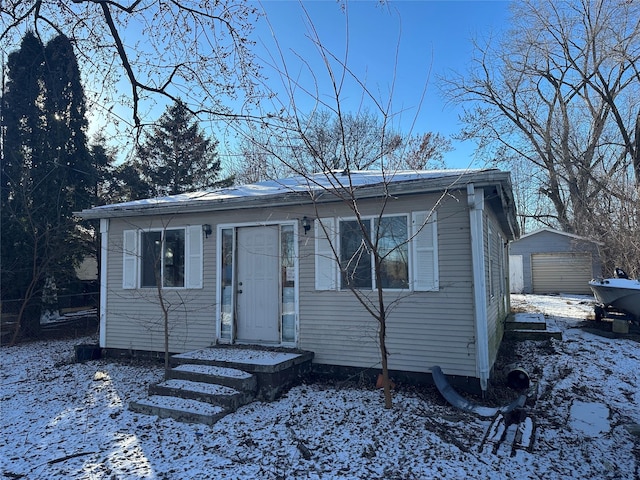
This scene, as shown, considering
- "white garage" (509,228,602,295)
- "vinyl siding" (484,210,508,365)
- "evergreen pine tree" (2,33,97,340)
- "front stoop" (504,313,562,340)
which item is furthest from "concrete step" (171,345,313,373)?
"white garage" (509,228,602,295)

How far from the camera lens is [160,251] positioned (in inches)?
280

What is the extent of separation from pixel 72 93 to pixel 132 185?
21.4 ft

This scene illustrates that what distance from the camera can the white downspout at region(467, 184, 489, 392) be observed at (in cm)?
494

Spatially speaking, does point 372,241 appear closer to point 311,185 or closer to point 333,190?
point 333,190

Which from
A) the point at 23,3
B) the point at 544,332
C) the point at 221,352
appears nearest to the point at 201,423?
Result: the point at 221,352

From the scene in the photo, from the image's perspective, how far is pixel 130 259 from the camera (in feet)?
24.2

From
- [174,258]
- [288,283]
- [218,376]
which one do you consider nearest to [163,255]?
[174,258]

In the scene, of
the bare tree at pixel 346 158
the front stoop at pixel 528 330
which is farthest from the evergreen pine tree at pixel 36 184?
the front stoop at pixel 528 330

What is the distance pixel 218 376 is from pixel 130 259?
3513 mm

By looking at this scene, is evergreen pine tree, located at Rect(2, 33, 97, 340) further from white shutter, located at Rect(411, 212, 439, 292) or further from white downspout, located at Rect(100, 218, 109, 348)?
white shutter, located at Rect(411, 212, 439, 292)

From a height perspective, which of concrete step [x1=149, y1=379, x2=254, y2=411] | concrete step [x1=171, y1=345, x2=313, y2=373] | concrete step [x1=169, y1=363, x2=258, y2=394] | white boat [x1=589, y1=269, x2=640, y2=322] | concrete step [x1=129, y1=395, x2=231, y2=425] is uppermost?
white boat [x1=589, y1=269, x2=640, y2=322]

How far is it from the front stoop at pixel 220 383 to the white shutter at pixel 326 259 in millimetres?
1064

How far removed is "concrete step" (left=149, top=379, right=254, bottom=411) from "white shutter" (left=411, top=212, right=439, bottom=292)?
2.66 metres

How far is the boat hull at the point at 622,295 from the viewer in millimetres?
8938
